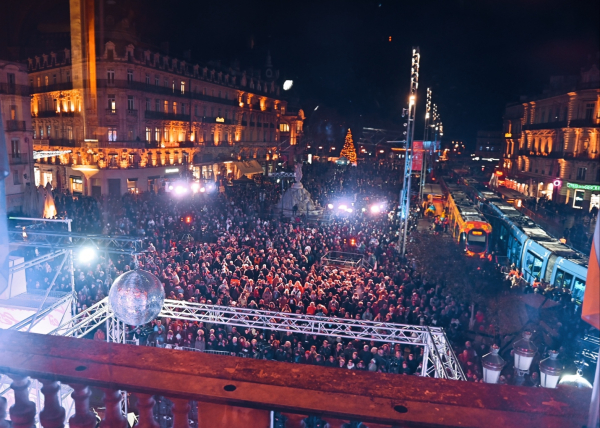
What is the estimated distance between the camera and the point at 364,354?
10.4 m

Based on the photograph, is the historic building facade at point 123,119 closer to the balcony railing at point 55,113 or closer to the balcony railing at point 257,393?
the balcony railing at point 55,113

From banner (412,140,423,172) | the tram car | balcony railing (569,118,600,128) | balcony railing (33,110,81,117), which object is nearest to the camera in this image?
the tram car

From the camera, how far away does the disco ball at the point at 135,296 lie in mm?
5668

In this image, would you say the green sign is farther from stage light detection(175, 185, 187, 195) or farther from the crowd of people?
stage light detection(175, 185, 187, 195)

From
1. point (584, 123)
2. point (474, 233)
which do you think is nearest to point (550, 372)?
point (474, 233)

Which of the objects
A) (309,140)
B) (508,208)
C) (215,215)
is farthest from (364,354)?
(309,140)

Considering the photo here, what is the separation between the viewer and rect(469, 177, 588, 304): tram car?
14.9 meters

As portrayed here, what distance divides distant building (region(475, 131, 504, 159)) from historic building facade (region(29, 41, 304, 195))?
68.2 m

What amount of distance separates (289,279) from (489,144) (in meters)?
92.6

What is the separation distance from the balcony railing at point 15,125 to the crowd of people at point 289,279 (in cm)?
672

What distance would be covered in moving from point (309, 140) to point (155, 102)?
1643 inches

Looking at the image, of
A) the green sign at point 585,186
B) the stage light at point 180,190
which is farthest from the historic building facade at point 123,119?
the green sign at point 585,186

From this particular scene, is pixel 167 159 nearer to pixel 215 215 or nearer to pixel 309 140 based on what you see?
pixel 215 215

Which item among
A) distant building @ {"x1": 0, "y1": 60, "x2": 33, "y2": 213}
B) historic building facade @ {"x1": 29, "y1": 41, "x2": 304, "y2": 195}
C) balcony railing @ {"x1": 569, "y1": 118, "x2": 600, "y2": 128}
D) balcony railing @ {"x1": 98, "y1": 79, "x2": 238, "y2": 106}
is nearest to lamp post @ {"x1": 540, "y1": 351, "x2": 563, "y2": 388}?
distant building @ {"x1": 0, "y1": 60, "x2": 33, "y2": 213}
